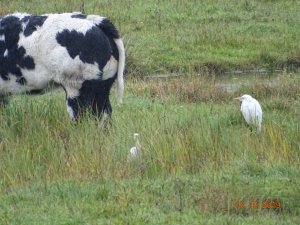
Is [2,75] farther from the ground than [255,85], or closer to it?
farther from the ground

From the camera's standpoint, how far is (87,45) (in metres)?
9.73

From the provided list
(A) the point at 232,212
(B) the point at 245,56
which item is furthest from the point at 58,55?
(B) the point at 245,56

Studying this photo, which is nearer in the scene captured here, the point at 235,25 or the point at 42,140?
the point at 42,140

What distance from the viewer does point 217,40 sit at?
17984 millimetres

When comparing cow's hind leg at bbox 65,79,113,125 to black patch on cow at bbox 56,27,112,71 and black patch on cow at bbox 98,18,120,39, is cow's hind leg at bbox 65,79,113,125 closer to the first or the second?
black patch on cow at bbox 56,27,112,71

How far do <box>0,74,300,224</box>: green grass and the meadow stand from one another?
0.01 metres

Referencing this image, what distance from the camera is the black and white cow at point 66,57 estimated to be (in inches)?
384

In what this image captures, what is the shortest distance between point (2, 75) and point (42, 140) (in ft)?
5.29

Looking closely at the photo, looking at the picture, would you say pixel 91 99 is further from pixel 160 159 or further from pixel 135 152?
pixel 160 159

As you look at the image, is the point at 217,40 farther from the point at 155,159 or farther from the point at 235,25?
the point at 155,159

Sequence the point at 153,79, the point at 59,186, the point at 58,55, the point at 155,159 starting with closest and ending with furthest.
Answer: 1. the point at 59,186
2. the point at 155,159
3. the point at 58,55
4. the point at 153,79

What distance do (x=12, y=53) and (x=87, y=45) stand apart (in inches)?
39.2
